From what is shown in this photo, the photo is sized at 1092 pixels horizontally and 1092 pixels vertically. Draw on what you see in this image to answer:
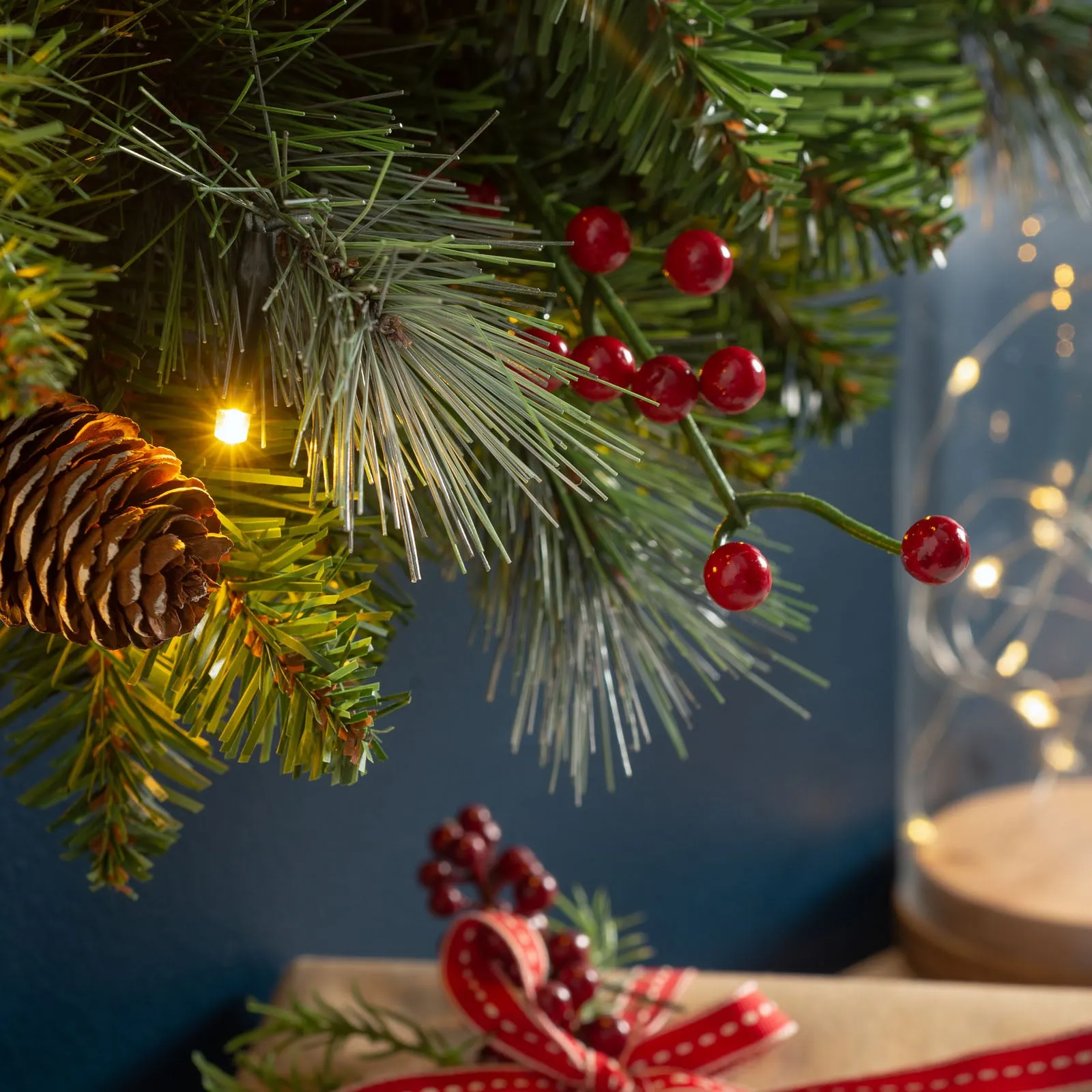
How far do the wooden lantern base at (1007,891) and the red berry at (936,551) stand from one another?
0.71 meters

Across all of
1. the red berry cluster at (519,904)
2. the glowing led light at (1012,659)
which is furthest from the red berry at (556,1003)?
the glowing led light at (1012,659)

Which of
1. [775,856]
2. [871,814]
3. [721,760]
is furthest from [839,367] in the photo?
[871,814]

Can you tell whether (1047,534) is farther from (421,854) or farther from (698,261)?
(698,261)

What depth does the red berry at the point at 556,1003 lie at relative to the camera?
460 mm

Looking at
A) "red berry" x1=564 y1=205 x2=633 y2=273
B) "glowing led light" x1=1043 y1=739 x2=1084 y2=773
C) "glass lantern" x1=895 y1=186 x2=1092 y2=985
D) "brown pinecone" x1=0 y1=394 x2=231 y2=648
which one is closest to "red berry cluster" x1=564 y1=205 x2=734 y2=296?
"red berry" x1=564 y1=205 x2=633 y2=273

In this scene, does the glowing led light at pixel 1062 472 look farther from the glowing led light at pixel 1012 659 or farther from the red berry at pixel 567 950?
the red berry at pixel 567 950

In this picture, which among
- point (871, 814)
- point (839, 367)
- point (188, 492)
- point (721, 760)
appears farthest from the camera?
point (871, 814)

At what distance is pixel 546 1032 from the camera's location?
0.45 m

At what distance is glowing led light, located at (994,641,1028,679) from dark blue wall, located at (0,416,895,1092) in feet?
0.45

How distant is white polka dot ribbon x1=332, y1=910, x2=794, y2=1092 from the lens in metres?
0.44

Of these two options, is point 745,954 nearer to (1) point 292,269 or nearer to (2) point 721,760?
(2) point 721,760

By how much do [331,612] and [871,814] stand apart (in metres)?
0.96

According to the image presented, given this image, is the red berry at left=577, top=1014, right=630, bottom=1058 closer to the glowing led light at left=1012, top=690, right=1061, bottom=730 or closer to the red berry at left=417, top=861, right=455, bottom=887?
the red berry at left=417, top=861, right=455, bottom=887

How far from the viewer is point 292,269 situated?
240 millimetres
